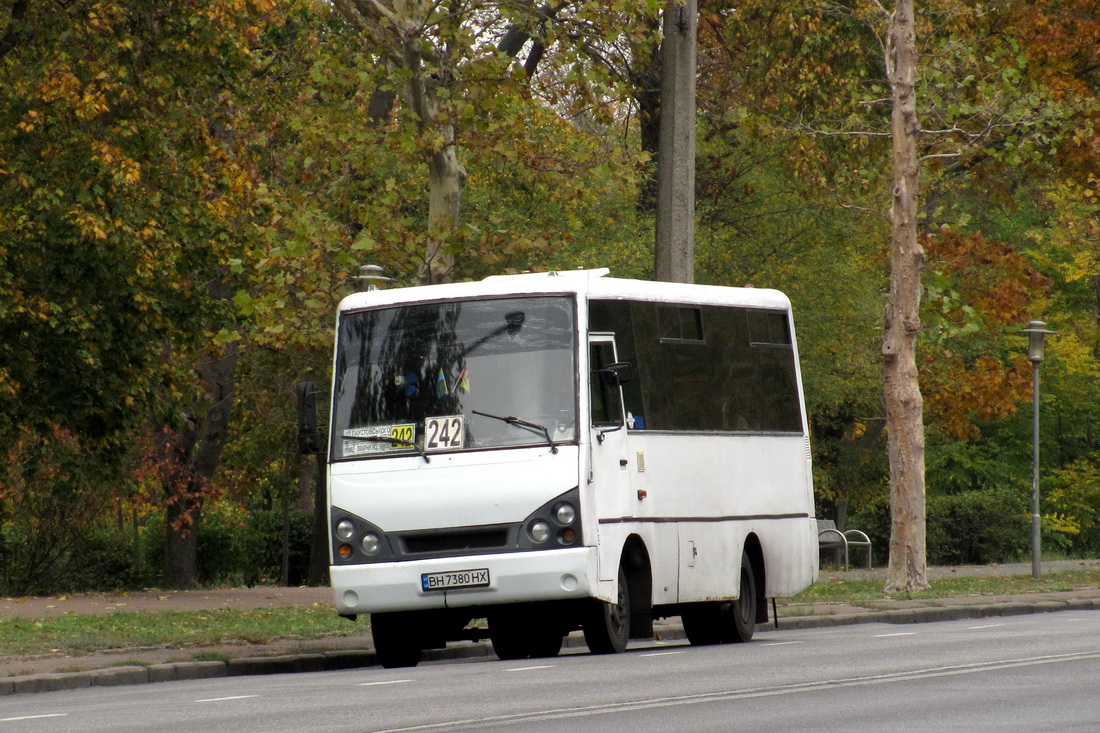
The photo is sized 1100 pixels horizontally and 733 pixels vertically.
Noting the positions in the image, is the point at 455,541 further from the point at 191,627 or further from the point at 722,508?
the point at 191,627

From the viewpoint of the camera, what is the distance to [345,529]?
1587cm

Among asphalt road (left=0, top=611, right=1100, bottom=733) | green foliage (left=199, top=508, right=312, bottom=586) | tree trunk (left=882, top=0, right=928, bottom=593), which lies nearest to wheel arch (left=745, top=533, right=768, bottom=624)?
asphalt road (left=0, top=611, right=1100, bottom=733)

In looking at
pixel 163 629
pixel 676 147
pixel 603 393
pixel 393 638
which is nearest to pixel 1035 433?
pixel 676 147

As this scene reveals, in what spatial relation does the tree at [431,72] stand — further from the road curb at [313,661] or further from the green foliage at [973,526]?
the green foliage at [973,526]

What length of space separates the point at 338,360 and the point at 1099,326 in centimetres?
3243

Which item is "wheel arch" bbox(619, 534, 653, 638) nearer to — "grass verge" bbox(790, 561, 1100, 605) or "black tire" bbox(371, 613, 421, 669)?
"black tire" bbox(371, 613, 421, 669)

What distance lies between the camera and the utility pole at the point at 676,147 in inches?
905

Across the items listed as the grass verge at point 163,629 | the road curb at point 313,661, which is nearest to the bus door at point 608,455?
the road curb at point 313,661

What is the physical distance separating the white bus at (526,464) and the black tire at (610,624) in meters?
0.02

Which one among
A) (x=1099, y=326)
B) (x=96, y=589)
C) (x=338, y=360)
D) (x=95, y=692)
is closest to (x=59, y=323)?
(x=338, y=360)

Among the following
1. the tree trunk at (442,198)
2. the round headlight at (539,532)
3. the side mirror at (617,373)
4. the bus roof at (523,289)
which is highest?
the tree trunk at (442,198)

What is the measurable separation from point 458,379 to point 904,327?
36.7 feet

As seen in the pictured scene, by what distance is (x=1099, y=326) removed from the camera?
45469mm

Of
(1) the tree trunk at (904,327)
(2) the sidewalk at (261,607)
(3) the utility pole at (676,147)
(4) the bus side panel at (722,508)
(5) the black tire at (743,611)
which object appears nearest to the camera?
(2) the sidewalk at (261,607)
